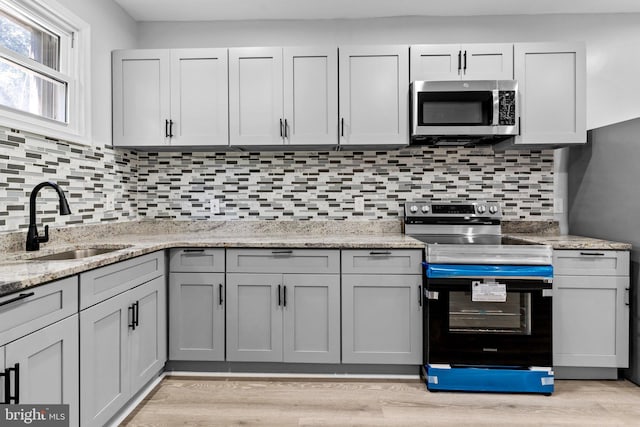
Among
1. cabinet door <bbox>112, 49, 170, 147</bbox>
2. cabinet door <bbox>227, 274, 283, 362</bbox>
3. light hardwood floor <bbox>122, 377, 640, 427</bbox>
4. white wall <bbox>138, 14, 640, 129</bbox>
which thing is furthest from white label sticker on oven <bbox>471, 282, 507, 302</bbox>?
cabinet door <bbox>112, 49, 170, 147</bbox>

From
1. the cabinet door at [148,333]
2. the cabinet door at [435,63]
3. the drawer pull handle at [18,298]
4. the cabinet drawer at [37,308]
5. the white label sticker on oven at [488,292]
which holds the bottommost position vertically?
the cabinet door at [148,333]

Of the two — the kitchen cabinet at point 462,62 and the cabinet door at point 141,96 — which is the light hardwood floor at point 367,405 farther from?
the kitchen cabinet at point 462,62

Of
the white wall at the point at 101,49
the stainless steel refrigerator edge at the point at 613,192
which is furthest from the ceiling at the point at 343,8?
the stainless steel refrigerator edge at the point at 613,192

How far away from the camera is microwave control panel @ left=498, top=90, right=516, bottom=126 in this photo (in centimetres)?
266

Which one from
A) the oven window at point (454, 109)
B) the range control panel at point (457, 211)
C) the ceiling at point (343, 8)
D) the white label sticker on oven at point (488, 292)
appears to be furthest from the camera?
the range control panel at point (457, 211)

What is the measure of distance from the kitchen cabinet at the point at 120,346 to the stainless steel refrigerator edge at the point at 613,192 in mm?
2838

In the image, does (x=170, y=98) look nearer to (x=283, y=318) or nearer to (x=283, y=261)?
(x=283, y=261)

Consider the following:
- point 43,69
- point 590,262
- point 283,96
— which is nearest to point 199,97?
point 283,96

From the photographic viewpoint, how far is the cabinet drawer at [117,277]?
1.68 m

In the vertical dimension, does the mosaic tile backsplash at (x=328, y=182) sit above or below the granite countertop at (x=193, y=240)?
above

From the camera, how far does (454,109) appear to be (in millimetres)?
2717

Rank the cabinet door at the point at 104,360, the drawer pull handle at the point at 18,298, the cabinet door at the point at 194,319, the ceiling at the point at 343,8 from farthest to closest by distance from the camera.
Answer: the ceiling at the point at 343,8 → the cabinet door at the point at 194,319 → the cabinet door at the point at 104,360 → the drawer pull handle at the point at 18,298

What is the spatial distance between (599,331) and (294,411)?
6.18 ft

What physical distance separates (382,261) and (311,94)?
4.05ft
